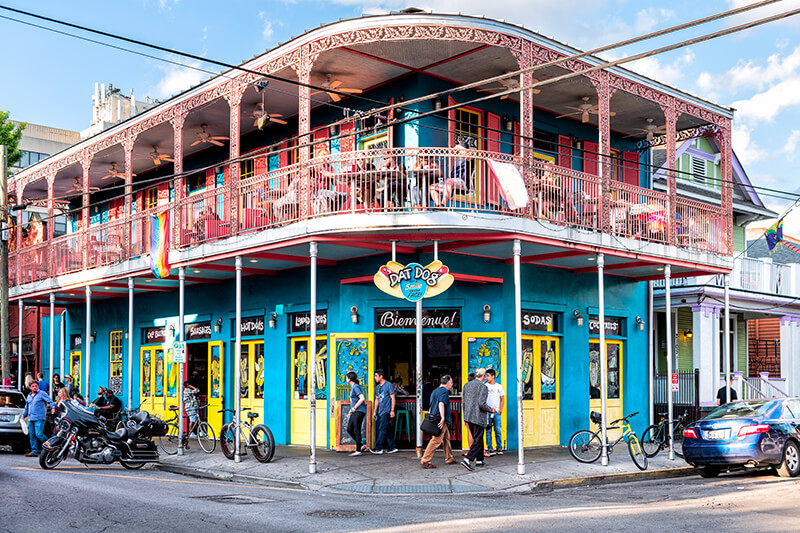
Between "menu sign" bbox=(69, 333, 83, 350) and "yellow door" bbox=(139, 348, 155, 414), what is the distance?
14.5ft

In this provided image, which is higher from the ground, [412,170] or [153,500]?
[412,170]

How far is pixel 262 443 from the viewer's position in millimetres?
16500

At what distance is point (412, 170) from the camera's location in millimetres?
15398

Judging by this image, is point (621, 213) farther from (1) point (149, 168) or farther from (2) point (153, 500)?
(1) point (149, 168)

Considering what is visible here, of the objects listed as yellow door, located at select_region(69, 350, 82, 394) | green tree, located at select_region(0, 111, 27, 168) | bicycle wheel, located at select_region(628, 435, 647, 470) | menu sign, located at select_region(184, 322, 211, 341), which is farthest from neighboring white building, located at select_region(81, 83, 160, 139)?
bicycle wheel, located at select_region(628, 435, 647, 470)

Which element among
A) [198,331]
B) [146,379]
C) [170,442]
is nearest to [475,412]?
[170,442]

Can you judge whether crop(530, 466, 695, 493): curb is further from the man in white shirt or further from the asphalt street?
the man in white shirt

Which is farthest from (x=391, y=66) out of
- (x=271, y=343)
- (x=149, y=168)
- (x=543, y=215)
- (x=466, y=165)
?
(x=149, y=168)

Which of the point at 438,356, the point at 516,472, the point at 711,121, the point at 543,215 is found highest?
the point at 711,121

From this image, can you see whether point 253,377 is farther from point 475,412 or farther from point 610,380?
point 610,380

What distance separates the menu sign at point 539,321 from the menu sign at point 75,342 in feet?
53.8

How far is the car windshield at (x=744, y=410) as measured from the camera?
1523 cm

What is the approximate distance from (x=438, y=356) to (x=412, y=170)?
4713 millimetres

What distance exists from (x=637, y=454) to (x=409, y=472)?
175 inches
